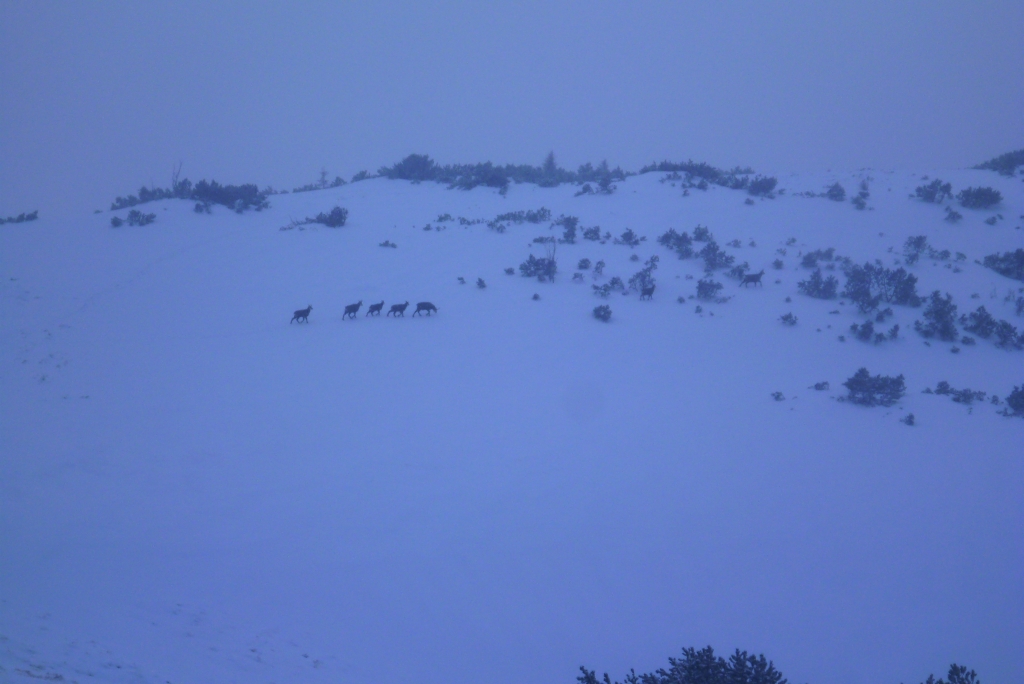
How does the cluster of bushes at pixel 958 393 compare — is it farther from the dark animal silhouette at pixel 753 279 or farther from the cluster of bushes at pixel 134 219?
the cluster of bushes at pixel 134 219

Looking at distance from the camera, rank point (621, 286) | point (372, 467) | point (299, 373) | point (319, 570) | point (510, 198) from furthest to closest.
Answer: point (510, 198) < point (621, 286) < point (299, 373) < point (372, 467) < point (319, 570)

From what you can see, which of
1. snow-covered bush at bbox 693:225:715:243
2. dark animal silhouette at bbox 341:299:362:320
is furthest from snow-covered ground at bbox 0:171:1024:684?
snow-covered bush at bbox 693:225:715:243

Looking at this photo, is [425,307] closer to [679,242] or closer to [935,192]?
[679,242]

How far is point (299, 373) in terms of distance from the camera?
12547 mm

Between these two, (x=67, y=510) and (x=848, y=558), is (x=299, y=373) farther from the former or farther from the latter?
(x=848, y=558)

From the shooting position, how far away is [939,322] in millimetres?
14883

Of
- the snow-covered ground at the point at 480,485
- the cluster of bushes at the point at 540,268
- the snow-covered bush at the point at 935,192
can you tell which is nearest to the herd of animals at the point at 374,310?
the snow-covered ground at the point at 480,485

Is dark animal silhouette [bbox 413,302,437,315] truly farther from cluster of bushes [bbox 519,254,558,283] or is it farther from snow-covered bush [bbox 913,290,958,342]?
snow-covered bush [bbox 913,290,958,342]

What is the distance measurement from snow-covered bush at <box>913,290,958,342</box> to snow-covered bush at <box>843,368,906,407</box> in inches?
158

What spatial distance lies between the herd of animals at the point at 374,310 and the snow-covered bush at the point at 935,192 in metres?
20.3

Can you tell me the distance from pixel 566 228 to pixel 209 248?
12.6 meters

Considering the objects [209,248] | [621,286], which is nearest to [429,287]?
[621,286]

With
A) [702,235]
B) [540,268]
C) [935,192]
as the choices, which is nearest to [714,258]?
[702,235]

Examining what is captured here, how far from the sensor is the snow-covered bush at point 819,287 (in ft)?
55.4
